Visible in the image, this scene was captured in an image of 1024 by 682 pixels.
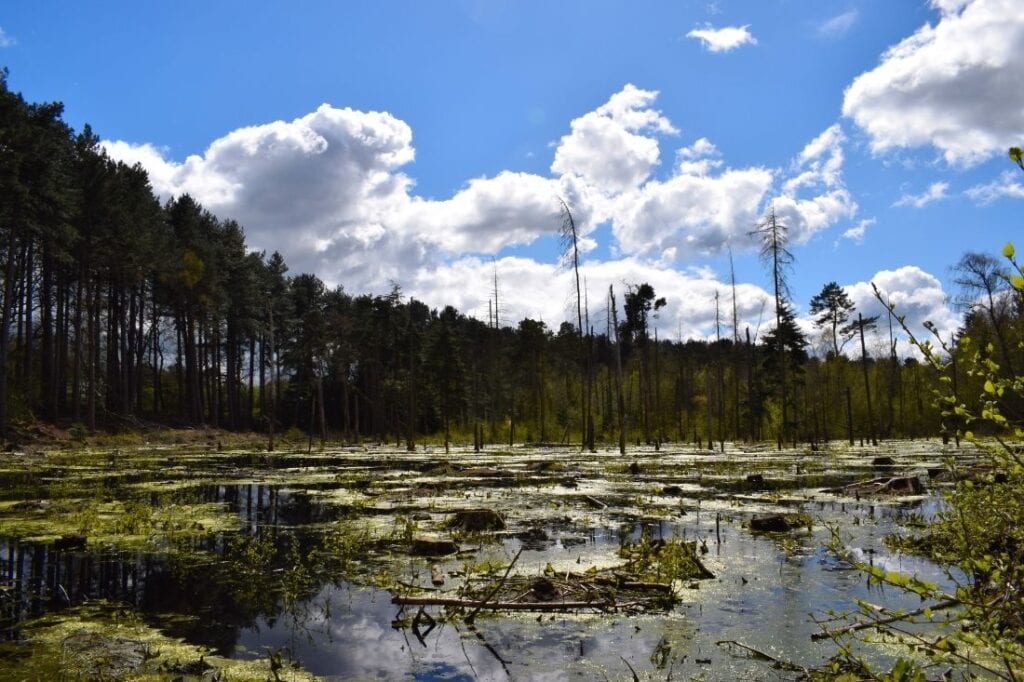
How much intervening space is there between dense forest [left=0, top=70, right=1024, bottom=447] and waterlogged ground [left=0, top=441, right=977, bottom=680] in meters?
17.8

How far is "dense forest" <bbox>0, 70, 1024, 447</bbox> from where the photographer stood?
35.6 m

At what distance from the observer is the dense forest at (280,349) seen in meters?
35.6

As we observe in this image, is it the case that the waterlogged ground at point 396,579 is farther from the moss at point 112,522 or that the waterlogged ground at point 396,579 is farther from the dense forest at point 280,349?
the dense forest at point 280,349

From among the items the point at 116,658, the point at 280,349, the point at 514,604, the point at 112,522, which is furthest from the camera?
the point at 280,349

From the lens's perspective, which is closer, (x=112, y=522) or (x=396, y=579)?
(x=396, y=579)

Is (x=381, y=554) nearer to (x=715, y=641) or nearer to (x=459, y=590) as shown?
(x=459, y=590)

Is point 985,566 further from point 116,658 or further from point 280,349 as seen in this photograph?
point 280,349

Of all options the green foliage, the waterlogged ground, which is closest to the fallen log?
the waterlogged ground

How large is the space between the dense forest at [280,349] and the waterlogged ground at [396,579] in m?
17.8

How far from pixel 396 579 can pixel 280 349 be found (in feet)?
210

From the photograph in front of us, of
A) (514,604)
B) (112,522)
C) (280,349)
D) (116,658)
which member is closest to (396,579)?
(514,604)

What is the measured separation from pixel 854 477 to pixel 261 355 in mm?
58896

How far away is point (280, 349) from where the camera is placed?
67750mm

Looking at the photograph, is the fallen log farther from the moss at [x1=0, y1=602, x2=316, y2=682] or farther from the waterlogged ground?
the moss at [x1=0, y1=602, x2=316, y2=682]
